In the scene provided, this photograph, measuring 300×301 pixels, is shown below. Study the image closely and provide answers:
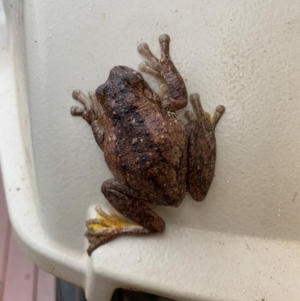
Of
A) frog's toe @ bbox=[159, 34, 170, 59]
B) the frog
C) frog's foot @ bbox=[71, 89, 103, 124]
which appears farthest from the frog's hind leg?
frog's toe @ bbox=[159, 34, 170, 59]

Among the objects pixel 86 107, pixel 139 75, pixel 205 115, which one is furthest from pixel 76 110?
pixel 205 115

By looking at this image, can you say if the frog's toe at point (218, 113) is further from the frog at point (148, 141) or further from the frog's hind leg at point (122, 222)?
the frog's hind leg at point (122, 222)

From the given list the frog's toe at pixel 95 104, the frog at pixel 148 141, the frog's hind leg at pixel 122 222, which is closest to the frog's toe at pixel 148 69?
the frog at pixel 148 141

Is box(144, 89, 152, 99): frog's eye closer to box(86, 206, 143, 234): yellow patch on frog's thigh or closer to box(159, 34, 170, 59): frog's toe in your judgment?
box(159, 34, 170, 59): frog's toe

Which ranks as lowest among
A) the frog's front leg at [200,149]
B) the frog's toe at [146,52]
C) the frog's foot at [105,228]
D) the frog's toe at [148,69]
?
the frog's foot at [105,228]

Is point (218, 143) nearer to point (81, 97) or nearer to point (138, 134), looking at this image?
point (138, 134)

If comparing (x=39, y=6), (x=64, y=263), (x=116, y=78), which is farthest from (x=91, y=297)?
(x=39, y=6)
